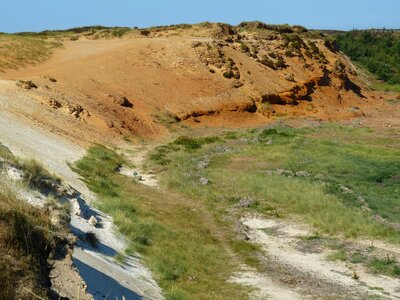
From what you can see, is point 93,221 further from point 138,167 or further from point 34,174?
point 138,167

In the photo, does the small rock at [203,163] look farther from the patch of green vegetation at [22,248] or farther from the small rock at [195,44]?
the small rock at [195,44]

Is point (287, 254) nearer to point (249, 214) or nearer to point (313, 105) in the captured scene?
point (249, 214)

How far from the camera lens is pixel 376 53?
3976 inches

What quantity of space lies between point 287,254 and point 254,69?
124 ft

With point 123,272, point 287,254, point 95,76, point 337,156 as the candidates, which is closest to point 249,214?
point 287,254

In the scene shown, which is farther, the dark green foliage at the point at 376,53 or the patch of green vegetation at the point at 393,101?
the dark green foliage at the point at 376,53

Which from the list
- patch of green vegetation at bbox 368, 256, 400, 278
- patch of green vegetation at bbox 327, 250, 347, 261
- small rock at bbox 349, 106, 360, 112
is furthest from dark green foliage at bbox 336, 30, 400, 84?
patch of green vegetation at bbox 368, 256, 400, 278

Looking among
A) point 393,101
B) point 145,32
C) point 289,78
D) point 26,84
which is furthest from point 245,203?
point 393,101

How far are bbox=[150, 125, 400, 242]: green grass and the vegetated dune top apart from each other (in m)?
5.91

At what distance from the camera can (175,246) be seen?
15648mm

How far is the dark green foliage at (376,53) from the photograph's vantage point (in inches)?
3401

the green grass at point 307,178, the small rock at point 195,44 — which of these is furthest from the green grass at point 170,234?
the small rock at point 195,44

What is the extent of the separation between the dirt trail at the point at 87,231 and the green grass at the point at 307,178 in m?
4.77

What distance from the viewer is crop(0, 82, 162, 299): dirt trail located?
35.8ft
